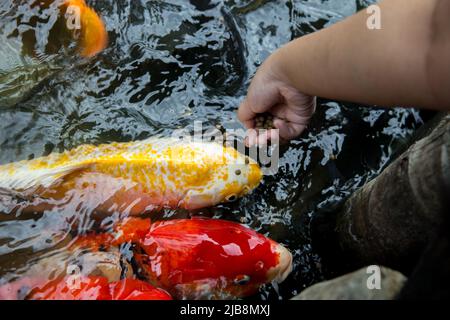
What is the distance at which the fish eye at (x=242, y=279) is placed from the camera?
1862mm

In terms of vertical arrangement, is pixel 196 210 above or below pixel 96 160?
below

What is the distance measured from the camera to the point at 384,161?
2.50 metres

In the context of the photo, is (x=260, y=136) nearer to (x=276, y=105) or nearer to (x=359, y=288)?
(x=276, y=105)

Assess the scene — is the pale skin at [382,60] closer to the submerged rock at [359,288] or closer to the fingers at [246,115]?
the fingers at [246,115]

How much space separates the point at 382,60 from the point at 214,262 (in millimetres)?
1018

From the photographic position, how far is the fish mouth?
1907 millimetres

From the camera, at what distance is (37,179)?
2.16 meters

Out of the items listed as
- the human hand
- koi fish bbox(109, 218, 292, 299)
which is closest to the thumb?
the human hand

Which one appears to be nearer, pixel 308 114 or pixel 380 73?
pixel 380 73

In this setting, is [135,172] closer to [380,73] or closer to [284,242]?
[284,242]

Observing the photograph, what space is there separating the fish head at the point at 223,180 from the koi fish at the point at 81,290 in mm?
535

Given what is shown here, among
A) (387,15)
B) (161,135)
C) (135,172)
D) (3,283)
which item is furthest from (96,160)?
(387,15)

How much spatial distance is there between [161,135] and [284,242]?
2.86ft

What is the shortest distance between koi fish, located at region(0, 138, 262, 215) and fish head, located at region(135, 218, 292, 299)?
0.94 ft
